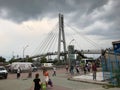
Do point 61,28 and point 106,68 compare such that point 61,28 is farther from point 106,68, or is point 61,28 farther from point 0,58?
point 0,58

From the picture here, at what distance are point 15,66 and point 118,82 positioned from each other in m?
35.3

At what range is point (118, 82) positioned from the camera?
1800 cm

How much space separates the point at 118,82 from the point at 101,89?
2778mm

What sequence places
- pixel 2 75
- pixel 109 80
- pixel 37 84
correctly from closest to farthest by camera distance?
1. pixel 37 84
2. pixel 109 80
3. pixel 2 75

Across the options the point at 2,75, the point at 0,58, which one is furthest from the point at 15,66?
the point at 0,58

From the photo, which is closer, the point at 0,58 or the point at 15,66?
the point at 15,66

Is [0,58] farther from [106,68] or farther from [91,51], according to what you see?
[106,68]

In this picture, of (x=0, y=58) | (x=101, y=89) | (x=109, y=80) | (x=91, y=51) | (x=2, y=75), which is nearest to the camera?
(x=101, y=89)

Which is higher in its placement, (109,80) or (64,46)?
(64,46)

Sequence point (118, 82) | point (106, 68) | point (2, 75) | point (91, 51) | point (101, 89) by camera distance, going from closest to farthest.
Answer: point (101, 89), point (118, 82), point (106, 68), point (2, 75), point (91, 51)

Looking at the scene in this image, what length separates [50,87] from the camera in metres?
18.3

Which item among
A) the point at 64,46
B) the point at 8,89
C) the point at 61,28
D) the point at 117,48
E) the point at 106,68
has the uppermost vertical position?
the point at 61,28

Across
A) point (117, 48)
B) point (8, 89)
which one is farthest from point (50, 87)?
point (117, 48)

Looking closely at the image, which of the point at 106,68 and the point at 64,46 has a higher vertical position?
the point at 64,46
